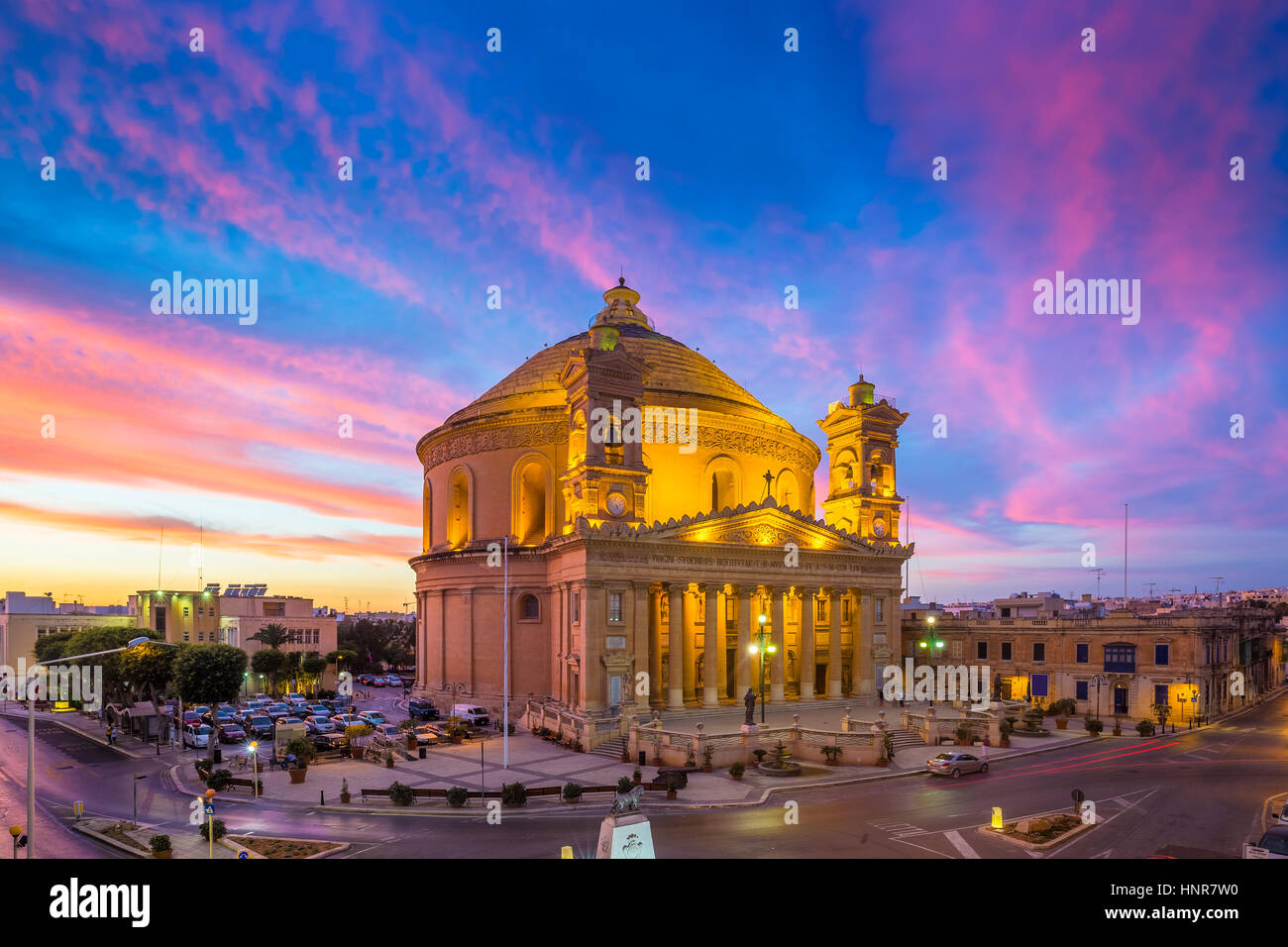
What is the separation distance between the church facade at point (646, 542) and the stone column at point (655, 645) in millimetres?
119

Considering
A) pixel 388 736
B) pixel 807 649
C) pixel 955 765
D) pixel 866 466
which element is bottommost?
pixel 388 736

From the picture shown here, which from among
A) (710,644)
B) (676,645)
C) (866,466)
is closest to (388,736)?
(676,645)

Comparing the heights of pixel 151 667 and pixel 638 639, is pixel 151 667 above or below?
below

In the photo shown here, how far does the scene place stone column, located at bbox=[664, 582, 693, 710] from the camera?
47.5m

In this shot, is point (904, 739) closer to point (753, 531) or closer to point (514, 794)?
point (753, 531)

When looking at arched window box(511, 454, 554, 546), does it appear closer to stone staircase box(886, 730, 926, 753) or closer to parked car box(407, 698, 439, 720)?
parked car box(407, 698, 439, 720)

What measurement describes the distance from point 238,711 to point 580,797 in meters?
42.9

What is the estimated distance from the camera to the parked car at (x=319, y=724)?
51.2 metres

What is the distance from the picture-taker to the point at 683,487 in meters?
58.6

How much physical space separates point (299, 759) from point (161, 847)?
516 inches

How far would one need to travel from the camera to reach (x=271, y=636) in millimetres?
87938

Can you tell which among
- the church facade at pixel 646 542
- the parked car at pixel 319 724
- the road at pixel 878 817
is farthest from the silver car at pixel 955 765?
the parked car at pixel 319 724

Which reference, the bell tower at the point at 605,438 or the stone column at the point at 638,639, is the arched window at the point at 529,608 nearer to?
the bell tower at the point at 605,438
